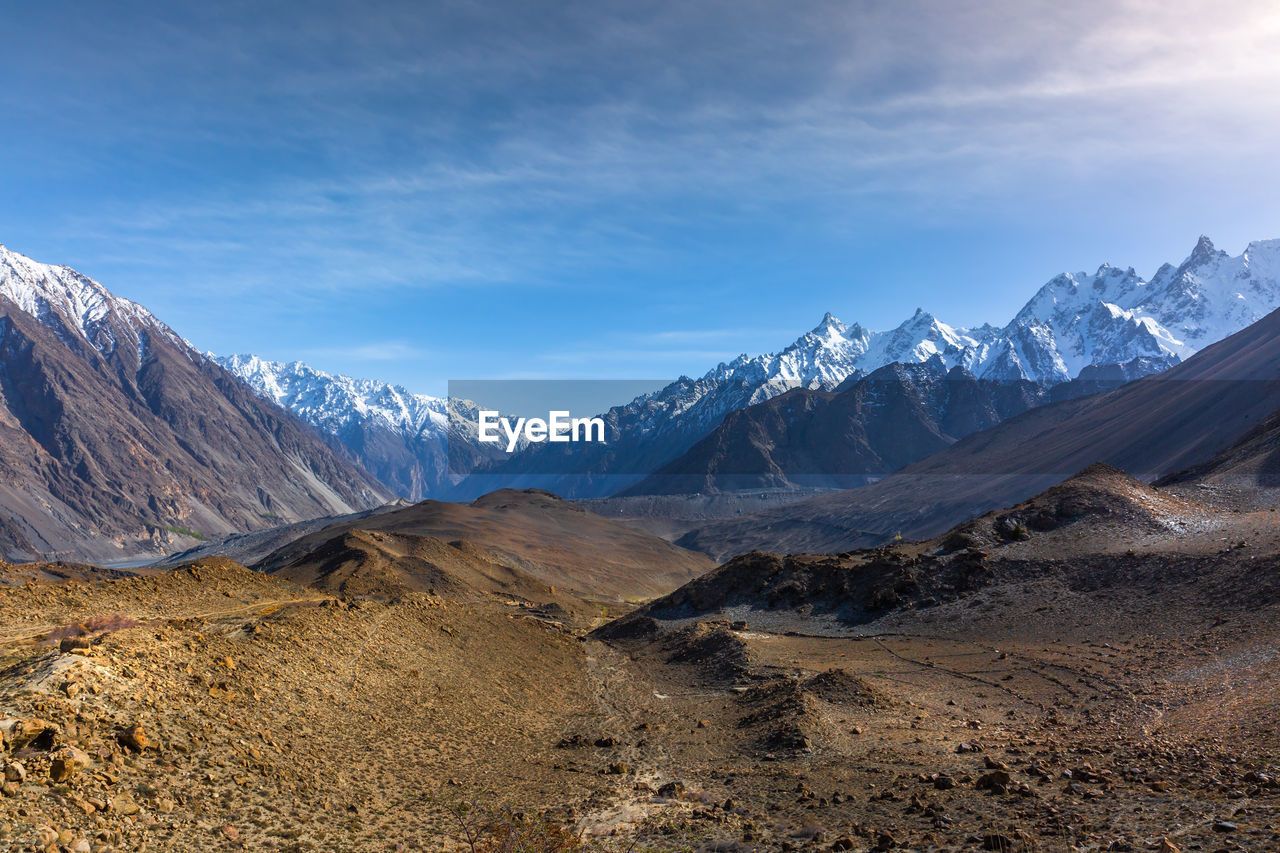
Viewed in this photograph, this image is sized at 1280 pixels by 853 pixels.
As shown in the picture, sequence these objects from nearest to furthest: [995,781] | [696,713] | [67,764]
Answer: [67,764] → [995,781] → [696,713]

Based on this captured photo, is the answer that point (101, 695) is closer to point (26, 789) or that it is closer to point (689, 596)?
point (26, 789)

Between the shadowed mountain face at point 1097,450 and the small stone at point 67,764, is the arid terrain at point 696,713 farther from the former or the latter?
the shadowed mountain face at point 1097,450

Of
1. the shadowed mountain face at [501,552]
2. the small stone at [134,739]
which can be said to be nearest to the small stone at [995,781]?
the small stone at [134,739]

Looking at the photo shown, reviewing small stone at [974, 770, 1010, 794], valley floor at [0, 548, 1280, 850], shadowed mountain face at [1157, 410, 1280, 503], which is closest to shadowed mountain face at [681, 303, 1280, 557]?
shadowed mountain face at [1157, 410, 1280, 503]

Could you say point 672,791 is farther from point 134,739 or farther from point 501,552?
point 501,552

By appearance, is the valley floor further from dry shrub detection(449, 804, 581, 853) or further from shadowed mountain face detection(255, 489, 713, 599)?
shadowed mountain face detection(255, 489, 713, 599)

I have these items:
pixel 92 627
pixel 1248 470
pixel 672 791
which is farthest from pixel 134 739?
pixel 1248 470
